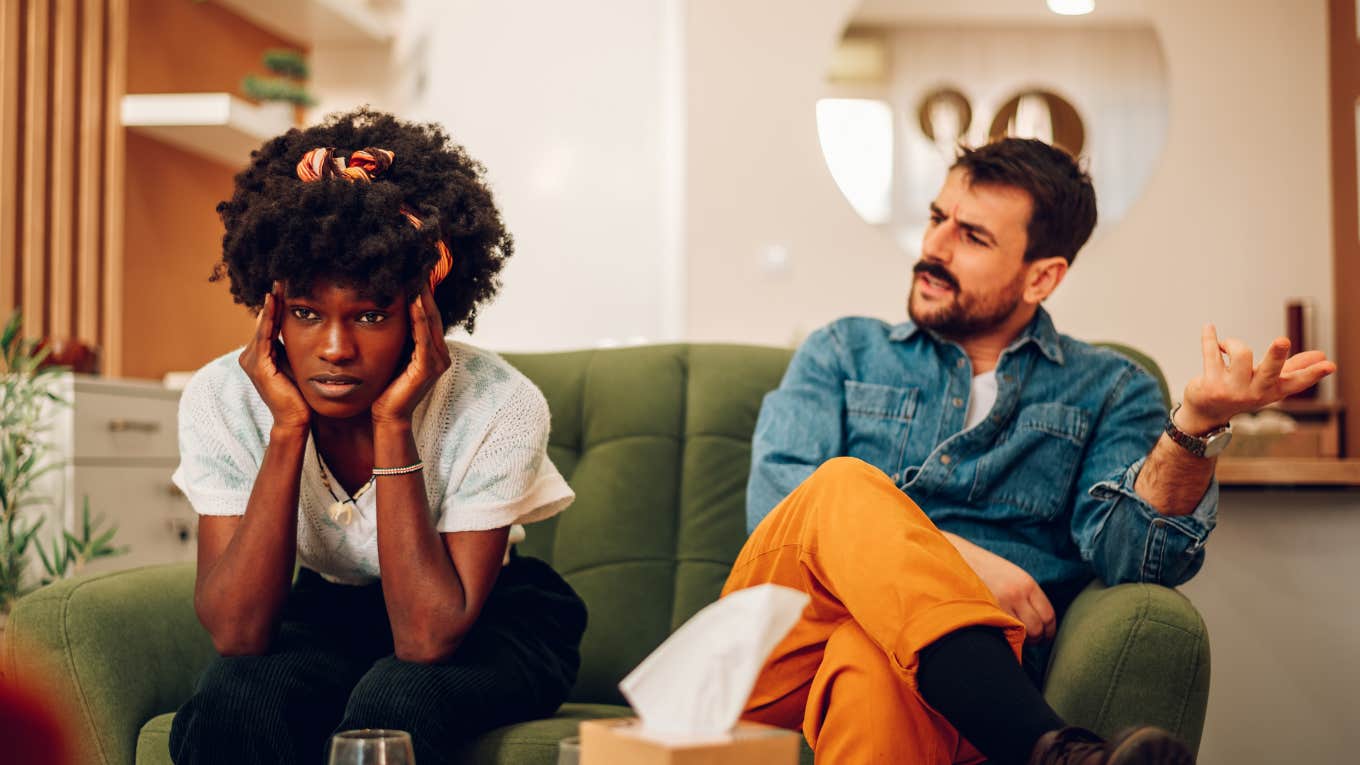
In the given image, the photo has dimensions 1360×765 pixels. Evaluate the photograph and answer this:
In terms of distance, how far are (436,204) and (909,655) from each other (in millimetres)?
738

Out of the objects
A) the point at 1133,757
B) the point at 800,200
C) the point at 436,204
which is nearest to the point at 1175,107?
the point at 800,200

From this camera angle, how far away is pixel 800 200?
3.54 meters

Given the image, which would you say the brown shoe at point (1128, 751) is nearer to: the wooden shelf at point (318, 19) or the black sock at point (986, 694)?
the black sock at point (986, 694)

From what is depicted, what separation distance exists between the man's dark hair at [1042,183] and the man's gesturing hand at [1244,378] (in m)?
0.50

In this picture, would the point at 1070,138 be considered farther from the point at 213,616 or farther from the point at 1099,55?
the point at 213,616

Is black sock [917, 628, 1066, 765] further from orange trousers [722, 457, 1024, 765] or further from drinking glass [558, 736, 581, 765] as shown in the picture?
drinking glass [558, 736, 581, 765]

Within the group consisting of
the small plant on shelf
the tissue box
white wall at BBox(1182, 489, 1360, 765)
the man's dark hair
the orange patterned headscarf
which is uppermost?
the small plant on shelf

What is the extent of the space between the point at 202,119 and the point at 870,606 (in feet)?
9.97

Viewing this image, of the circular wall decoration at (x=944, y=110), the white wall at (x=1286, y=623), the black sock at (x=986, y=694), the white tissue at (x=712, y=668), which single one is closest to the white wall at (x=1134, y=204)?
the circular wall decoration at (x=944, y=110)

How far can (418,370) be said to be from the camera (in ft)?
4.69

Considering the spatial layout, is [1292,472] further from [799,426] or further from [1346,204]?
[1346,204]

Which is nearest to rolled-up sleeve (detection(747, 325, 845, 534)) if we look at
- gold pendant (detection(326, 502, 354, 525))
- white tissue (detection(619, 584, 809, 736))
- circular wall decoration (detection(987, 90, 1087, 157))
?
gold pendant (detection(326, 502, 354, 525))

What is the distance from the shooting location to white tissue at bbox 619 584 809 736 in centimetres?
79

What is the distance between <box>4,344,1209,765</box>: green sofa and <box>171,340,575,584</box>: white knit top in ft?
0.71
